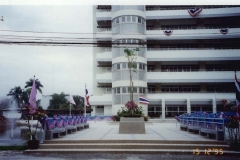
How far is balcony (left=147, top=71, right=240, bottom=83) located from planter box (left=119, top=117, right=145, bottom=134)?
18.3m

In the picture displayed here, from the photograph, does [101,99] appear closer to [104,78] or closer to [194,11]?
[104,78]

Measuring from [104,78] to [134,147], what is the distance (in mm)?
22338

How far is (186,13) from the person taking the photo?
31.9 m

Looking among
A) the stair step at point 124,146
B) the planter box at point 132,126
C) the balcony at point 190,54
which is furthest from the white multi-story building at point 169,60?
the stair step at point 124,146

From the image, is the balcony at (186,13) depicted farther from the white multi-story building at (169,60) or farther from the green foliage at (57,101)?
the green foliage at (57,101)

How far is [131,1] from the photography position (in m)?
10.3

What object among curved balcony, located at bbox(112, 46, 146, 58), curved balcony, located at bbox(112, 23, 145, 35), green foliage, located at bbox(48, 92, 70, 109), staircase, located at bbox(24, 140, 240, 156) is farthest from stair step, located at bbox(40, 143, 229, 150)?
green foliage, located at bbox(48, 92, 70, 109)

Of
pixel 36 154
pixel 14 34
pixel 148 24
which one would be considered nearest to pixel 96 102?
pixel 148 24

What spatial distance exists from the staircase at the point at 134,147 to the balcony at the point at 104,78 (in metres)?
21.3

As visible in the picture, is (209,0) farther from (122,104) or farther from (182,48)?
(182,48)

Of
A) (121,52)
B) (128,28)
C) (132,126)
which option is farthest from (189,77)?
(132,126)

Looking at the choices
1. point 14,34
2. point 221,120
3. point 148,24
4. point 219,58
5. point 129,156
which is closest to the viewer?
point 129,156

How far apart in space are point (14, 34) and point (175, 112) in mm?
24718

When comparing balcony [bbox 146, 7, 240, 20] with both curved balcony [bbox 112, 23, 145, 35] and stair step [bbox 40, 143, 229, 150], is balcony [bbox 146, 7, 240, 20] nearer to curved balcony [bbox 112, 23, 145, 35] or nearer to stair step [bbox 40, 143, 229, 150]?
curved balcony [bbox 112, 23, 145, 35]
